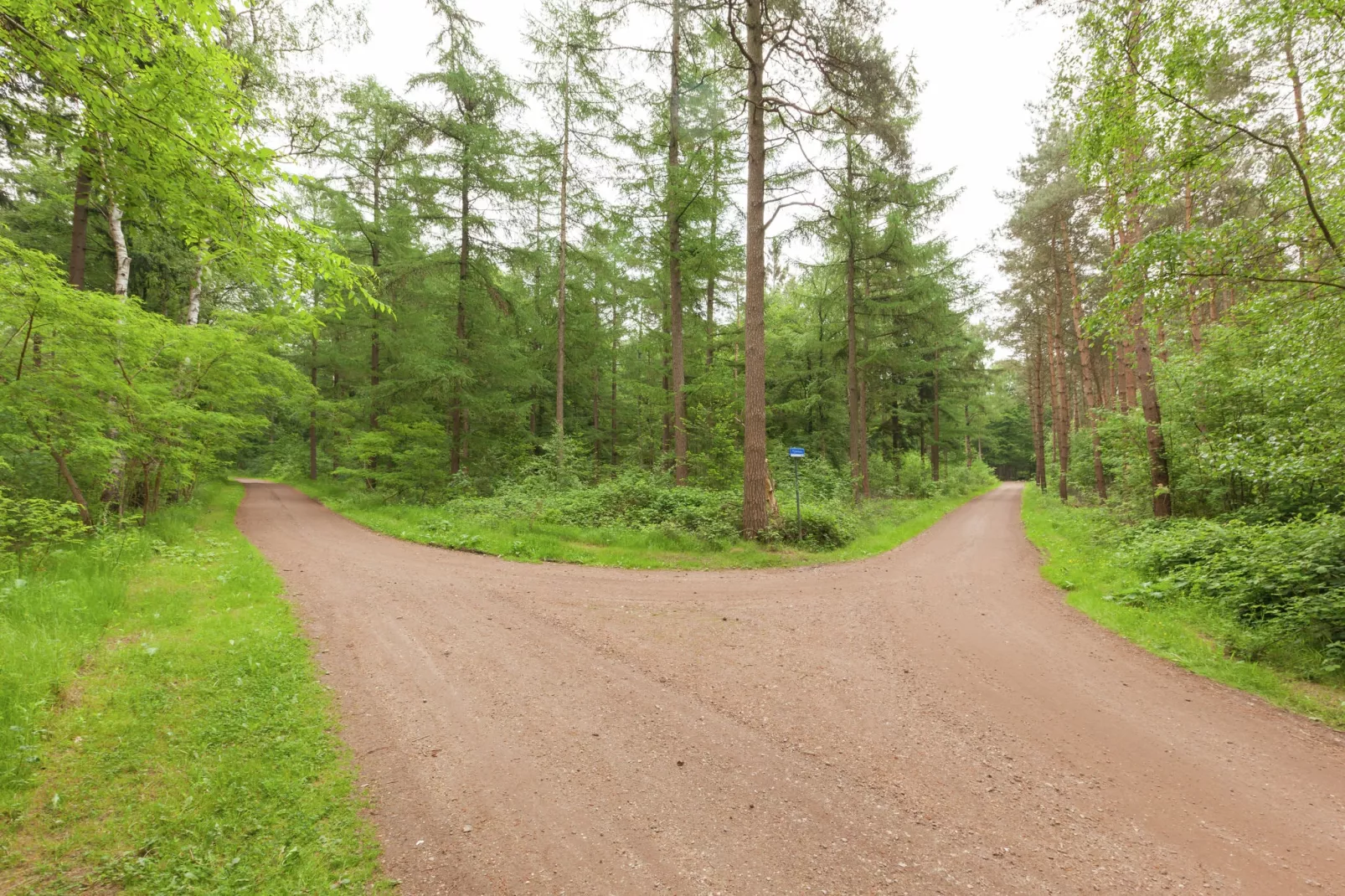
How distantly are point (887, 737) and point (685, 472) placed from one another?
10642mm

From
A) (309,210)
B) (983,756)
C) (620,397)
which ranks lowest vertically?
(983,756)

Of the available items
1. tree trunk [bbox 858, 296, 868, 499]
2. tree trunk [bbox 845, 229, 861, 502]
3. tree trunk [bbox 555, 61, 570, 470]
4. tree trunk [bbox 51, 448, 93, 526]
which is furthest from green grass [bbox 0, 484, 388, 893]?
tree trunk [bbox 858, 296, 868, 499]

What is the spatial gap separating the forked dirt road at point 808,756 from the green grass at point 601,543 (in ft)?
9.21

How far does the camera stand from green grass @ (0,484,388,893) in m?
2.36

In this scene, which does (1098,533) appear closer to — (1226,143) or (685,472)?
(1226,143)

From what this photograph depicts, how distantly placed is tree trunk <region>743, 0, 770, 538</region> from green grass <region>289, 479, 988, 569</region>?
3.10 ft

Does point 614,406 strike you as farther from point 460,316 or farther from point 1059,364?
point 1059,364

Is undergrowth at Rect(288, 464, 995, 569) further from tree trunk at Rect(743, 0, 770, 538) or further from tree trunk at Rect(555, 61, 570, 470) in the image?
tree trunk at Rect(555, 61, 570, 470)

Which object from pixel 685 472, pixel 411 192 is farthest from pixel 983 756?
pixel 411 192

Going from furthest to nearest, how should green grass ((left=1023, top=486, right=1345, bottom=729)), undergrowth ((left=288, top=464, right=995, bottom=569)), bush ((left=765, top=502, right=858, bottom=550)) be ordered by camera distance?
bush ((left=765, top=502, right=858, bottom=550)) → undergrowth ((left=288, top=464, right=995, bottom=569)) → green grass ((left=1023, top=486, right=1345, bottom=729))

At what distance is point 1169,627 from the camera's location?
5.74 meters

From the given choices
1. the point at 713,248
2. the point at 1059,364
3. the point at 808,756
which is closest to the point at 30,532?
the point at 808,756

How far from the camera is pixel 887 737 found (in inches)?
Answer: 141

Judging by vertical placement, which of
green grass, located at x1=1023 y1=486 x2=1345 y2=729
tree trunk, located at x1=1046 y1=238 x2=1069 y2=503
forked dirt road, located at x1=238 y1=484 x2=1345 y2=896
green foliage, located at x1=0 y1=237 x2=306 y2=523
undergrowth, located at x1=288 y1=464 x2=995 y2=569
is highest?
tree trunk, located at x1=1046 y1=238 x2=1069 y2=503
